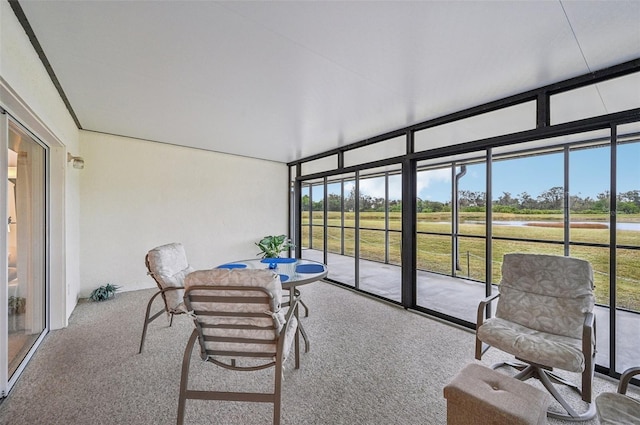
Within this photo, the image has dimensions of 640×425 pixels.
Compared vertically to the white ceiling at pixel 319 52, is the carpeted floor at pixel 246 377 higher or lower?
lower

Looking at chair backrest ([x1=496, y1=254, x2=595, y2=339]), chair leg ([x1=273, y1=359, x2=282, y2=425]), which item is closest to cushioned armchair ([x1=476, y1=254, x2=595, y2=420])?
chair backrest ([x1=496, y1=254, x2=595, y2=339])

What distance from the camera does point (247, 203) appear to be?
600 centimetres

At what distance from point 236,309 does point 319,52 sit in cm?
204

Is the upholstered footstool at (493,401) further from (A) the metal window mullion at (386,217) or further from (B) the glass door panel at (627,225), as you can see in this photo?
(A) the metal window mullion at (386,217)

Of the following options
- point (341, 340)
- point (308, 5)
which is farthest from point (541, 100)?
point (341, 340)

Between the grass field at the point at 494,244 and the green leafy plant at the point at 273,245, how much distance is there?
56 cm

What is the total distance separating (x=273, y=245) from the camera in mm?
5664

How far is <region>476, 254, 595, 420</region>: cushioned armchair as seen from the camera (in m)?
1.89

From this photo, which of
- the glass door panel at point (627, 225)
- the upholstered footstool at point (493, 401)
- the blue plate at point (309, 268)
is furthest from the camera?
the blue plate at point (309, 268)

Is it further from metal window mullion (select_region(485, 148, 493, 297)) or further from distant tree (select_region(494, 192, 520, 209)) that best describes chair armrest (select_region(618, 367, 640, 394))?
distant tree (select_region(494, 192, 520, 209))

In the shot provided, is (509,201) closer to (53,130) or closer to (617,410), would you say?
(617,410)

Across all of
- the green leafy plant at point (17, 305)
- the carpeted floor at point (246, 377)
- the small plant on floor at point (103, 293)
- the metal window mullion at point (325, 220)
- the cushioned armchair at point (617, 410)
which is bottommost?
the carpeted floor at point (246, 377)

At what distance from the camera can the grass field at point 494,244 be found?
2654 millimetres

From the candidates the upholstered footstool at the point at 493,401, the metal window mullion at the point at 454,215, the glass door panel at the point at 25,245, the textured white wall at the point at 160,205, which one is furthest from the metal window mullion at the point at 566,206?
the glass door panel at the point at 25,245
